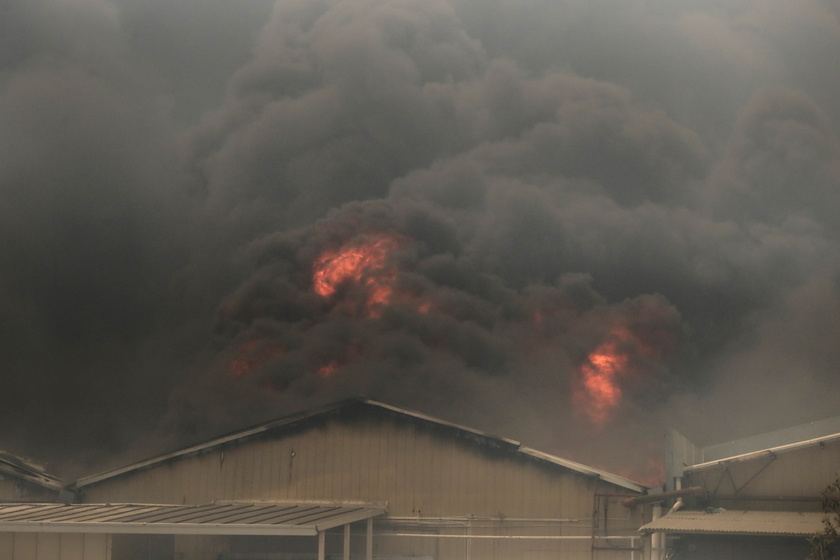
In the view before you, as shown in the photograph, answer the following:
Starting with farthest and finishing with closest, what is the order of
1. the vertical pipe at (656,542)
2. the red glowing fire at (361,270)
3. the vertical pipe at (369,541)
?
the red glowing fire at (361,270) → the vertical pipe at (369,541) → the vertical pipe at (656,542)

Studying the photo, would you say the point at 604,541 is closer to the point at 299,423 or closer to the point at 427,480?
the point at 427,480

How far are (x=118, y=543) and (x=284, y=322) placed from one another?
27846 millimetres

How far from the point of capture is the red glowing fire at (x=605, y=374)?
51.9 metres

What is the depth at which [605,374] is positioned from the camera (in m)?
53.0

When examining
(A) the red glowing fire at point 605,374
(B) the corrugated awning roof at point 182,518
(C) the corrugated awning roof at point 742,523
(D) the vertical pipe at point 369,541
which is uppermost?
(A) the red glowing fire at point 605,374

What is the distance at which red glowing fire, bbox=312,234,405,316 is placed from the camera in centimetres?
5603

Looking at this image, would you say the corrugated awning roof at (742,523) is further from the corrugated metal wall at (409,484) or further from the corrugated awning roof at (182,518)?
Result: the corrugated awning roof at (182,518)

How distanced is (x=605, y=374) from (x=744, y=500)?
77.4 ft

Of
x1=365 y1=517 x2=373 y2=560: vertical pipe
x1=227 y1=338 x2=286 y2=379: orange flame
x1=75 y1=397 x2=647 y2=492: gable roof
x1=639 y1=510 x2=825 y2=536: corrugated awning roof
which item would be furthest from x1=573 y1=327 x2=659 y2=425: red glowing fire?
x1=365 y1=517 x2=373 y2=560: vertical pipe

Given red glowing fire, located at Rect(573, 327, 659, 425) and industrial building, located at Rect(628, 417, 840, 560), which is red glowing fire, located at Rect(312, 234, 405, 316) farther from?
industrial building, located at Rect(628, 417, 840, 560)

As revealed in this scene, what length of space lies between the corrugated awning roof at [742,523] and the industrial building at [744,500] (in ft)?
0.09

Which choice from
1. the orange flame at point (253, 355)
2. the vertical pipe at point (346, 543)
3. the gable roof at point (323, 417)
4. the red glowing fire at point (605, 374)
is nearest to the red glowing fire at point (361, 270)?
the orange flame at point (253, 355)

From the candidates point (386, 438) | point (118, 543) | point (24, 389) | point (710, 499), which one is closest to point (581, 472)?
point (710, 499)

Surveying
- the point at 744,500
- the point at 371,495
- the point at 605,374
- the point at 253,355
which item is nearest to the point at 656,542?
the point at 744,500
